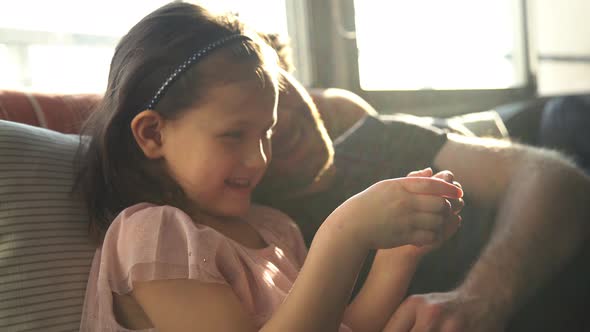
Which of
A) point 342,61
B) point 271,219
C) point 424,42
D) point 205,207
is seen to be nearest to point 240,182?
point 205,207

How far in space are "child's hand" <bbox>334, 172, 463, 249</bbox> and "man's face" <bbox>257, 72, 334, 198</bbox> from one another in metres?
0.40

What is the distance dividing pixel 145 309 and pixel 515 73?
8.46ft

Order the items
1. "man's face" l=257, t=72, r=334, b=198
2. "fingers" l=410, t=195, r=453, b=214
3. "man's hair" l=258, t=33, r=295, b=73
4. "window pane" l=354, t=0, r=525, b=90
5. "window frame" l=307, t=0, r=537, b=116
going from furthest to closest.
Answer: "window frame" l=307, t=0, r=537, b=116
"window pane" l=354, t=0, r=525, b=90
"man's face" l=257, t=72, r=334, b=198
"man's hair" l=258, t=33, r=295, b=73
"fingers" l=410, t=195, r=453, b=214

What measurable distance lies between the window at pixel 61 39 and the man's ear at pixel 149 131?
449 millimetres

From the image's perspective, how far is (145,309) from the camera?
24.8 inches

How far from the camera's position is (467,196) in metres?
0.80

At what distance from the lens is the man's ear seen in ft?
2.40

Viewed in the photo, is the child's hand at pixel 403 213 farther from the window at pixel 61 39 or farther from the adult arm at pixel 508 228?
the window at pixel 61 39

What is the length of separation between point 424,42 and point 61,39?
75 centimetres

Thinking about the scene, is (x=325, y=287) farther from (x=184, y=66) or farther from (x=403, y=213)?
(x=184, y=66)

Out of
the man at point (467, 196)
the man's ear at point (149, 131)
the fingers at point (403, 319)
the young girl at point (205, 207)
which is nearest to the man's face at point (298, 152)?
the man at point (467, 196)

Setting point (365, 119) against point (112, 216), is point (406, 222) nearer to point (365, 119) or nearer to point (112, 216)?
point (112, 216)

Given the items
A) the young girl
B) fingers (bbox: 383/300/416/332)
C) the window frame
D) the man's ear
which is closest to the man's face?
the young girl

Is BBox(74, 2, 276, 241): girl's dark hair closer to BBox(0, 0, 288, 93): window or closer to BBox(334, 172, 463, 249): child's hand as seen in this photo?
BBox(334, 172, 463, 249): child's hand
